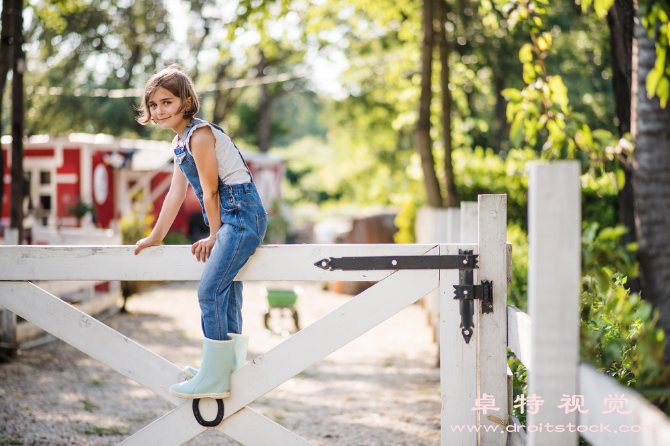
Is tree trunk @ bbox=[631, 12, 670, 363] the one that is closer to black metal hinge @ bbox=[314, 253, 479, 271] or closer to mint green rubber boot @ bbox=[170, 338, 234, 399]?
black metal hinge @ bbox=[314, 253, 479, 271]

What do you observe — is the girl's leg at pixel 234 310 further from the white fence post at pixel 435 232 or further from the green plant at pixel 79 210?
the green plant at pixel 79 210

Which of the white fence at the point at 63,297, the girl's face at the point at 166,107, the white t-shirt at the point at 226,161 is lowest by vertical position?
the white fence at the point at 63,297

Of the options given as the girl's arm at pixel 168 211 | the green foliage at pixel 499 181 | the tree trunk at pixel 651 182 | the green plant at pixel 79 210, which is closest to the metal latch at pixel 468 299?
the tree trunk at pixel 651 182

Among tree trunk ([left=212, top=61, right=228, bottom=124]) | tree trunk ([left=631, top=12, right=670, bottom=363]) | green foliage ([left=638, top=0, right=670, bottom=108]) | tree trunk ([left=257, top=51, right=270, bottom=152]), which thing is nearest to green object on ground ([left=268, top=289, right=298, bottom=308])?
tree trunk ([left=631, top=12, right=670, bottom=363])

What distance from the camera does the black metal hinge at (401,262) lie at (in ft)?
7.72

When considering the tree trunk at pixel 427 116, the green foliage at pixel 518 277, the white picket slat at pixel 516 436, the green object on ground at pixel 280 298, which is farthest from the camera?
the tree trunk at pixel 427 116

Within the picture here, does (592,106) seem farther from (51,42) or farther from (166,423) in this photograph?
Result: (51,42)

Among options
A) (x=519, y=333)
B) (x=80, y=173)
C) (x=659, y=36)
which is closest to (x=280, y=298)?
(x=519, y=333)

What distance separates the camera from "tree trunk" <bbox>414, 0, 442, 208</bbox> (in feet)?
26.1

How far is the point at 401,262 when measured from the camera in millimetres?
2355

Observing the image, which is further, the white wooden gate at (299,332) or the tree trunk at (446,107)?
the tree trunk at (446,107)

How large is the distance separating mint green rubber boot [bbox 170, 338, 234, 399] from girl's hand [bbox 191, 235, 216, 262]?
34 centimetres

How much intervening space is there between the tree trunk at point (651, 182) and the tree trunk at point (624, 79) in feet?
4.84

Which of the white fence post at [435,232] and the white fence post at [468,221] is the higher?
the white fence post at [468,221]
